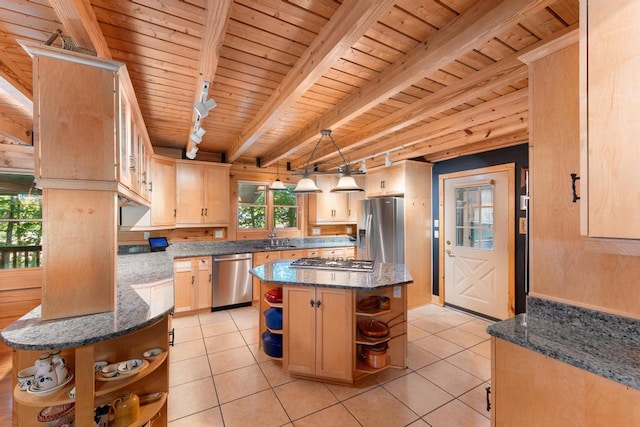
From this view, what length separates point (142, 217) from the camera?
361cm

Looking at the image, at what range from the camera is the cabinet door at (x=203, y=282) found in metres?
4.05

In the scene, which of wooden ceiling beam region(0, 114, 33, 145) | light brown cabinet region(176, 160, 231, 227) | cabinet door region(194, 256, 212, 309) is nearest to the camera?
wooden ceiling beam region(0, 114, 33, 145)

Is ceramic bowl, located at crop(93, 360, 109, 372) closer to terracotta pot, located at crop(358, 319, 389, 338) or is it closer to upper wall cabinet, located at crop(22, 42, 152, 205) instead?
upper wall cabinet, located at crop(22, 42, 152, 205)

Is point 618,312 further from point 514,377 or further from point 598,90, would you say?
point 598,90

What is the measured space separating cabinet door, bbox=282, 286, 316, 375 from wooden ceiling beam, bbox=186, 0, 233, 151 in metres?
1.81

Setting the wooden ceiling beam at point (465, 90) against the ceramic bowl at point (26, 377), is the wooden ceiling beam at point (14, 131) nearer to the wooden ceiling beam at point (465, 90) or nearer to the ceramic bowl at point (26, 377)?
the ceramic bowl at point (26, 377)

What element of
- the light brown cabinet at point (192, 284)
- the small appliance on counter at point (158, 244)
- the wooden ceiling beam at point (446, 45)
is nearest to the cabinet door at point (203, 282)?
the light brown cabinet at point (192, 284)

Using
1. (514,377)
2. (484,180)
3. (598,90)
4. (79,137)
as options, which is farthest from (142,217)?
(484,180)

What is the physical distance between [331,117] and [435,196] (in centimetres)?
277

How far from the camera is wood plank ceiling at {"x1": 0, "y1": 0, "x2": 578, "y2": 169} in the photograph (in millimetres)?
1340

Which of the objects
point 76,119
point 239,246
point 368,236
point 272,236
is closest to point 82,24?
point 76,119

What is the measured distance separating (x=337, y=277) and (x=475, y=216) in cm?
267

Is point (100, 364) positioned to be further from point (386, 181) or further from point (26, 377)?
point (386, 181)

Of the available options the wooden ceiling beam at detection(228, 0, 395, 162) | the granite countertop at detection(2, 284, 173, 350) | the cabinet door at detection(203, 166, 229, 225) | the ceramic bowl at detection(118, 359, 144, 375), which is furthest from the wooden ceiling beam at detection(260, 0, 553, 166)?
the cabinet door at detection(203, 166, 229, 225)
